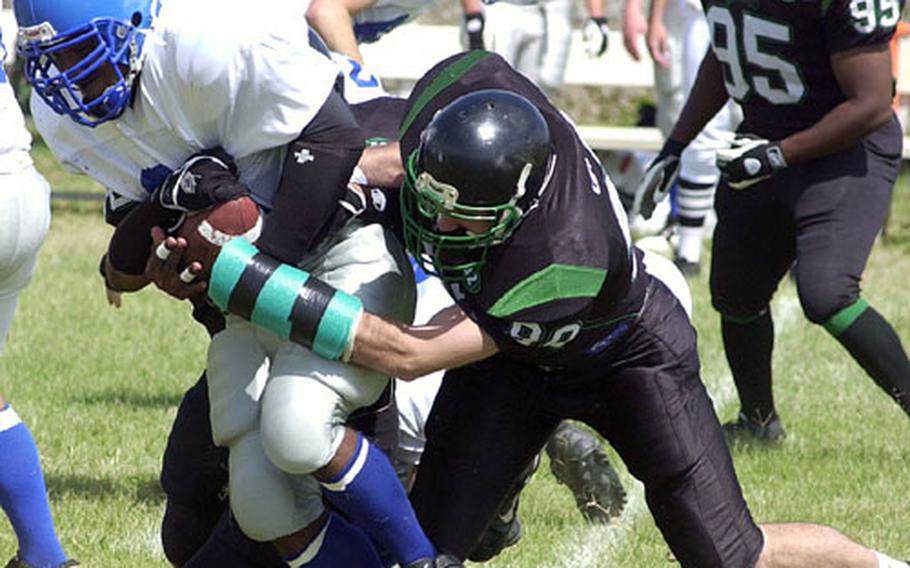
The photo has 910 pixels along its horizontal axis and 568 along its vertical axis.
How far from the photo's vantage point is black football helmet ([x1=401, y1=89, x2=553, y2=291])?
10.0 feet

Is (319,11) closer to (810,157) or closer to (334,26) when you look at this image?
(334,26)

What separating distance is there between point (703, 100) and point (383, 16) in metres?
1.32

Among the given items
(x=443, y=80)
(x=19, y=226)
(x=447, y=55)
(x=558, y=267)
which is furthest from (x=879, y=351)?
(x=447, y=55)

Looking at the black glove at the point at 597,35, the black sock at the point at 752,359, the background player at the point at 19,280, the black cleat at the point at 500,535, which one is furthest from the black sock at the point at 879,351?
the black glove at the point at 597,35

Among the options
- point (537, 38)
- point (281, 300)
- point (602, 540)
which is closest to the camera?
point (281, 300)

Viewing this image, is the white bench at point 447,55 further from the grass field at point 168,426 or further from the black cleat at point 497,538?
the black cleat at point 497,538

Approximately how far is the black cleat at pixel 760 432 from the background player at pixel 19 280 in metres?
2.38

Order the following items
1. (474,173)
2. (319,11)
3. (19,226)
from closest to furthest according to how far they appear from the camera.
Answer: (474,173) → (19,226) → (319,11)

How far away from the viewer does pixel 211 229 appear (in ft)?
10.6

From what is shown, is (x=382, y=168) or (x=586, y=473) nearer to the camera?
(x=382, y=168)

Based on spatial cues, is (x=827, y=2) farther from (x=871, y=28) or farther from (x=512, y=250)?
(x=512, y=250)

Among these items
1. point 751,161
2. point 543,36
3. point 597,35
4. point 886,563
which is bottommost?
point 543,36

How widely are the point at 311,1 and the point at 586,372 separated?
2553 mm

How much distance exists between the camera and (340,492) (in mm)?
3336
